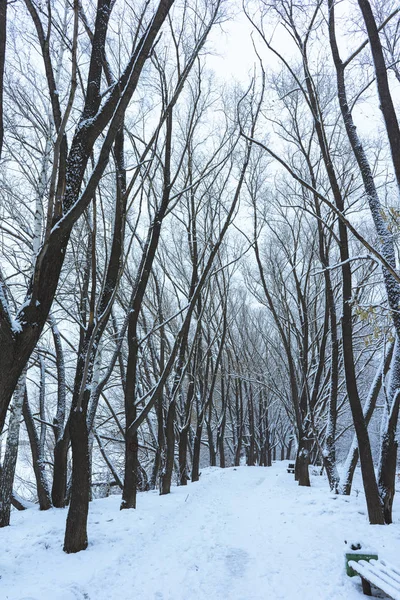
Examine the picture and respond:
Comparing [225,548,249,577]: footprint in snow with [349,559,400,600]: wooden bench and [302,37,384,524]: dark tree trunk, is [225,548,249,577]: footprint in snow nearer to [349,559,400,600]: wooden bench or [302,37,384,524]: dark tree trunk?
[349,559,400,600]: wooden bench

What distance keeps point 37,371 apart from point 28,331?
33.2 ft

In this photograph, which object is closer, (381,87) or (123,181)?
(381,87)

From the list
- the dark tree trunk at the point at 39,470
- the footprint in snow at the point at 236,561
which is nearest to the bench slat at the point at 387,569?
the footprint in snow at the point at 236,561

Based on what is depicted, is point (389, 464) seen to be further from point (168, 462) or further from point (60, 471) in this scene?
point (60, 471)

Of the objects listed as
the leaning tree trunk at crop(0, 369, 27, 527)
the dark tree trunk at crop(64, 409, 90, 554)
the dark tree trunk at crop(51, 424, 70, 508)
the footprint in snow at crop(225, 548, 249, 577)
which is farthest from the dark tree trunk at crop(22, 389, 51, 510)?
the footprint in snow at crop(225, 548, 249, 577)

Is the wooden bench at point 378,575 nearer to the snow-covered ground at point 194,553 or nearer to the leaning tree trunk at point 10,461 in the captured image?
the snow-covered ground at point 194,553

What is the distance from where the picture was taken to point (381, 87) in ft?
14.5

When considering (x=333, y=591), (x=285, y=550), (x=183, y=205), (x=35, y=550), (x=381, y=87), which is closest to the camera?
(x=333, y=591)

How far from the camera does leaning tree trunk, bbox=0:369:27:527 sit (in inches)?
251

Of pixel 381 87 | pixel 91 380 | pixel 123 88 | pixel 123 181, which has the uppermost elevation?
pixel 123 181

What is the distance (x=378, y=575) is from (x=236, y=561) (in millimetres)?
1928

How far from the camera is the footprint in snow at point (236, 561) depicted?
14.5 feet

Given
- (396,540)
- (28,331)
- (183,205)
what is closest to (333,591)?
(396,540)

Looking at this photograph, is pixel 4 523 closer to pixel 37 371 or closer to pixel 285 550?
pixel 285 550
